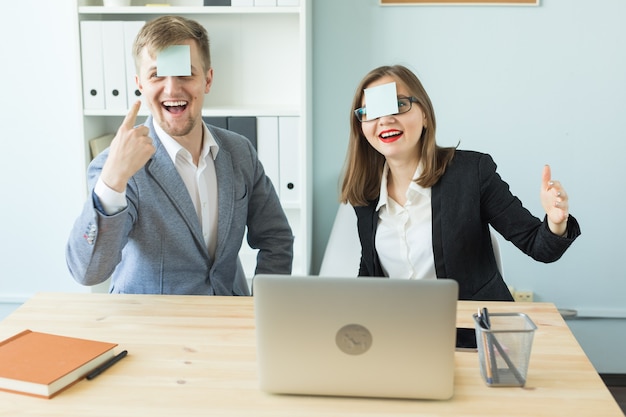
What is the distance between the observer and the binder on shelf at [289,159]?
8.29ft

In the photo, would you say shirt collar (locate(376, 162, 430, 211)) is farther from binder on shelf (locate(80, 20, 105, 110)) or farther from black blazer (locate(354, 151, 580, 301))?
binder on shelf (locate(80, 20, 105, 110))

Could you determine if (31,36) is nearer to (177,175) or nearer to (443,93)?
(177,175)

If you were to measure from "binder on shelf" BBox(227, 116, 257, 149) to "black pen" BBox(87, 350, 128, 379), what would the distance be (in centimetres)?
132

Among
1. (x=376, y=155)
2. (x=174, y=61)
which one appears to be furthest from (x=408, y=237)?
(x=174, y=61)

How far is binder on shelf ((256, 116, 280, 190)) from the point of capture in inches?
99.4

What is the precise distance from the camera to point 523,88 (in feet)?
8.89

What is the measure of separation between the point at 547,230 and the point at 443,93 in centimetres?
117

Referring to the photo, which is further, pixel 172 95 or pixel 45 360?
pixel 172 95

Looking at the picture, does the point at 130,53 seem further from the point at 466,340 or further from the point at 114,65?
the point at 466,340

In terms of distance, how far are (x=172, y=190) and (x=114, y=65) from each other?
0.94 metres

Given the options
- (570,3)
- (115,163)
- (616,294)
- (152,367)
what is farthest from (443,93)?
(152,367)

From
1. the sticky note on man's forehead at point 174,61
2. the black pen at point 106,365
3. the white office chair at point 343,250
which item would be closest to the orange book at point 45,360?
the black pen at point 106,365

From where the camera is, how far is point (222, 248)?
183cm

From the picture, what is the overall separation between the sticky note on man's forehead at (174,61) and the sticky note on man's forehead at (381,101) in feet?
1.52
